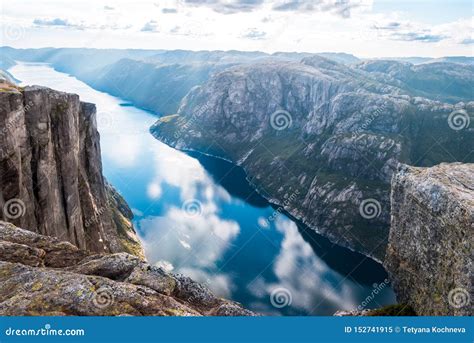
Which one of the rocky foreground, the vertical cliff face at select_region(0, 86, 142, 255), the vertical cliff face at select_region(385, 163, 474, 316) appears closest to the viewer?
the rocky foreground

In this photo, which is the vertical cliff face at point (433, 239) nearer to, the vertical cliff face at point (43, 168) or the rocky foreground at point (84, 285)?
the rocky foreground at point (84, 285)

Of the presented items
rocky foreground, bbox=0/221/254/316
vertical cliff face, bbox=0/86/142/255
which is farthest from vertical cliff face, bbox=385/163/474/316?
vertical cliff face, bbox=0/86/142/255

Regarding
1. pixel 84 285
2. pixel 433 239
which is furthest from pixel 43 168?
pixel 433 239

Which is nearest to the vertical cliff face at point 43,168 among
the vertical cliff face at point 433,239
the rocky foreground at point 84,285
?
the rocky foreground at point 84,285

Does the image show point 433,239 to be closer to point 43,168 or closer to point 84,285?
point 84,285

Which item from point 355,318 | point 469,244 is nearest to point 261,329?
point 355,318

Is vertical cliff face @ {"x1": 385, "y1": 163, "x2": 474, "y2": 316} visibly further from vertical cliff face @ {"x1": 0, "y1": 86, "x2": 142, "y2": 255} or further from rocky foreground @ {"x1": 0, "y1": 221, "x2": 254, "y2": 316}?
vertical cliff face @ {"x1": 0, "y1": 86, "x2": 142, "y2": 255}
